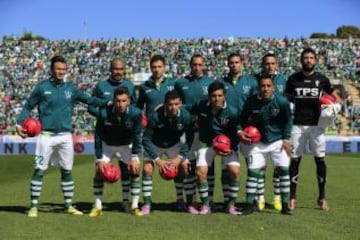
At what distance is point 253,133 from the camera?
8836mm

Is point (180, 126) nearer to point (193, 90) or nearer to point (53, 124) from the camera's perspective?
point (193, 90)

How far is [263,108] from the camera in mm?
9016

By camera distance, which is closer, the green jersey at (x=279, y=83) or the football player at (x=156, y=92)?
the football player at (x=156, y=92)

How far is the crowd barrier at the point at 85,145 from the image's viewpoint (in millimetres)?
33094

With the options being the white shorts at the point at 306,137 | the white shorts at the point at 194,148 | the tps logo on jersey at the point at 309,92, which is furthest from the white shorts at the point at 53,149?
the tps logo on jersey at the point at 309,92

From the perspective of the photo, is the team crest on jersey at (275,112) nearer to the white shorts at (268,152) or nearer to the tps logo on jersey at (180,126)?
the white shorts at (268,152)

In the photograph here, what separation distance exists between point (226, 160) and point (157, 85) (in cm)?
165

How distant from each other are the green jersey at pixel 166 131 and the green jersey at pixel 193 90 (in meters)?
0.44

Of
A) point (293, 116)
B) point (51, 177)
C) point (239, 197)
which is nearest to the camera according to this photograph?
point (293, 116)

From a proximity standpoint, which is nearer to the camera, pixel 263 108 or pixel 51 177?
pixel 263 108

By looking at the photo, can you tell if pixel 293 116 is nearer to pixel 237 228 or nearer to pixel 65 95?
pixel 237 228

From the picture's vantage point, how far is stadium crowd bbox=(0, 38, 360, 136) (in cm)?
4397

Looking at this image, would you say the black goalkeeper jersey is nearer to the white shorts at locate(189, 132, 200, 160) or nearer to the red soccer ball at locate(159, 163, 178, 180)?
the white shorts at locate(189, 132, 200, 160)

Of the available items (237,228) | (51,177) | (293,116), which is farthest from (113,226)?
(51,177)
